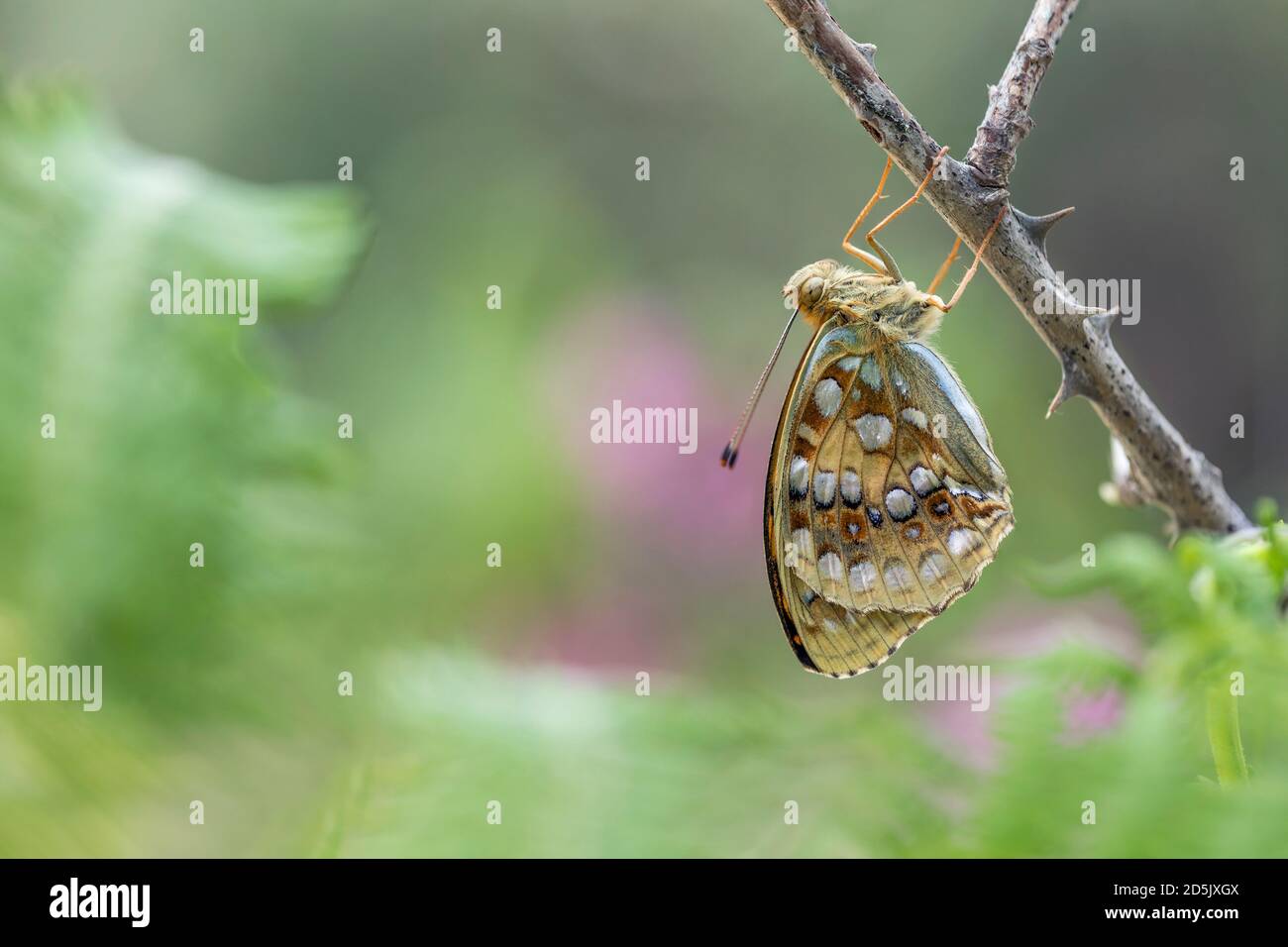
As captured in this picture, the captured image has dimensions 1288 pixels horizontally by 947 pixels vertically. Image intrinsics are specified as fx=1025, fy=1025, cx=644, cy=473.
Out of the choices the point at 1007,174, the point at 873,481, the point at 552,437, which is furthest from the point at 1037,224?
the point at 552,437

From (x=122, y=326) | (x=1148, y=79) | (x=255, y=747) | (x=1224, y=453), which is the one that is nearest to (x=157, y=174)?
(x=122, y=326)

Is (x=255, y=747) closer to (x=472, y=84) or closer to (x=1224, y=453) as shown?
(x=472, y=84)

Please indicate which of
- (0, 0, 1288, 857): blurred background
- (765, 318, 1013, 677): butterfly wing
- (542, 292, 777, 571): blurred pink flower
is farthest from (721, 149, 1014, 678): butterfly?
(542, 292, 777, 571): blurred pink flower

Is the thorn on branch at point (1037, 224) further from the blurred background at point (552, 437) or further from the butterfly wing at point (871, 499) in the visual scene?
the butterfly wing at point (871, 499)

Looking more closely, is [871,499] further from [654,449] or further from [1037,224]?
[654,449]

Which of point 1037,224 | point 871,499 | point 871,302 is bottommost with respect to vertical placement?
point 871,499

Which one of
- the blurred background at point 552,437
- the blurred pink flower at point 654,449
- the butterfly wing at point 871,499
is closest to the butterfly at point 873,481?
the butterfly wing at point 871,499

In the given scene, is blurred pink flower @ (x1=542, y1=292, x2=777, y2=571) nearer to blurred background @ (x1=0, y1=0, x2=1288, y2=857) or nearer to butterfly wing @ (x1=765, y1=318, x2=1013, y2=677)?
blurred background @ (x1=0, y1=0, x2=1288, y2=857)

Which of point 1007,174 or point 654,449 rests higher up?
point 654,449
